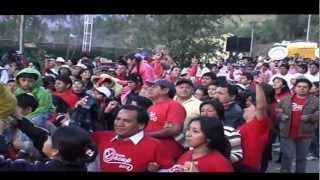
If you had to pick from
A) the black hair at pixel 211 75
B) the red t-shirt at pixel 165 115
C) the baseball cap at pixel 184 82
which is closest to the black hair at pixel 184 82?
the baseball cap at pixel 184 82

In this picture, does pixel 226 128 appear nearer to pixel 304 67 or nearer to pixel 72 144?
pixel 72 144

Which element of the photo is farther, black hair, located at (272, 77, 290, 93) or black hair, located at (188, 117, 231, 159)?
black hair, located at (272, 77, 290, 93)

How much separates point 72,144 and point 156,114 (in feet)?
3.64

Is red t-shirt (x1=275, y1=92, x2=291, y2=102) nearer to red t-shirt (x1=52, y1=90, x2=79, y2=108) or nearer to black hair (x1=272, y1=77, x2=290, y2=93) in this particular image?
black hair (x1=272, y1=77, x2=290, y2=93)

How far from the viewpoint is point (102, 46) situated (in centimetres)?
377

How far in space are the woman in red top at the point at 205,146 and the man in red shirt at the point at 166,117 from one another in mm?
222

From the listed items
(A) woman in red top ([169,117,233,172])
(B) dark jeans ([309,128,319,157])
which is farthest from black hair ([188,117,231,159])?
(B) dark jeans ([309,128,319,157])

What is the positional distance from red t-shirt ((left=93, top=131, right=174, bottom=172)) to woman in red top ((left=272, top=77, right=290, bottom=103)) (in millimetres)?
1299

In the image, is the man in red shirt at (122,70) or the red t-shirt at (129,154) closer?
the red t-shirt at (129,154)

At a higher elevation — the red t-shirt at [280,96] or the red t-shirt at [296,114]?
the red t-shirt at [280,96]

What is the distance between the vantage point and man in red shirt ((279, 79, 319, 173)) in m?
4.38

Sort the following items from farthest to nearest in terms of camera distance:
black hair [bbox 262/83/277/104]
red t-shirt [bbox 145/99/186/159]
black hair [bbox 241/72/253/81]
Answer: black hair [bbox 241/72/253/81] → black hair [bbox 262/83/277/104] → red t-shirt [bbox 145/99/186/159]

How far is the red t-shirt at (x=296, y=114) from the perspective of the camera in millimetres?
4555

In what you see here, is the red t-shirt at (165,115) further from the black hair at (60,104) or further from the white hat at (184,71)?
the black hair at (60,104)
